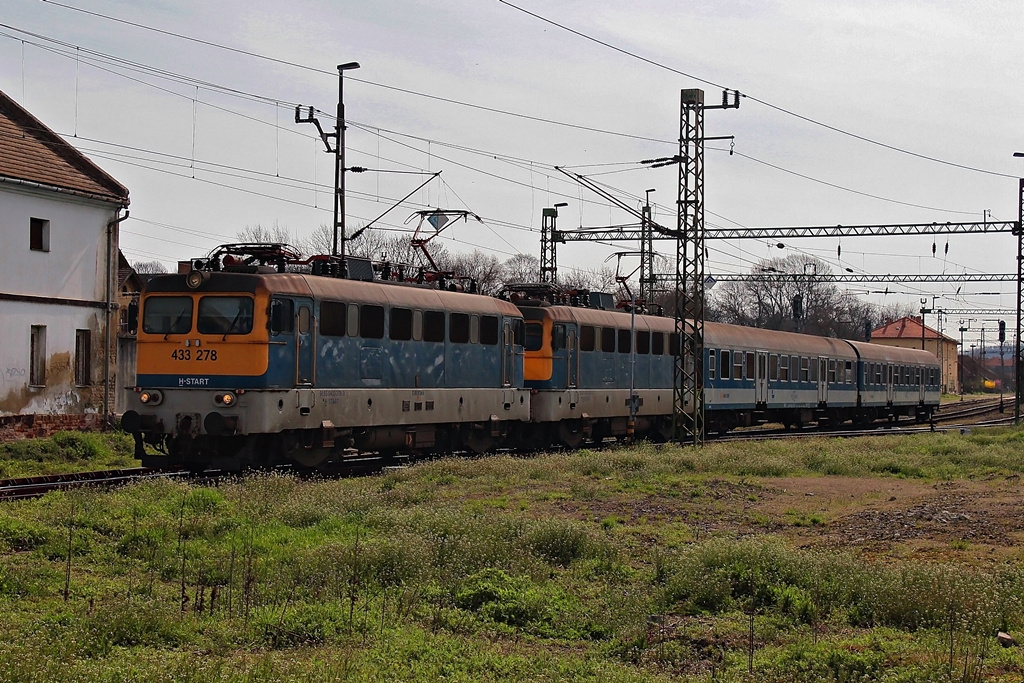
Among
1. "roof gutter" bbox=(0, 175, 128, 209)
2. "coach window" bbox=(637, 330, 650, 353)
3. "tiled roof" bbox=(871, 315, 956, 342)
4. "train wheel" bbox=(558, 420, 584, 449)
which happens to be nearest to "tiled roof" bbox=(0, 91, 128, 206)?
"roof gutter" bbox=(0, 175, 128, 209)

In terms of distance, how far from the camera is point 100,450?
26062mm

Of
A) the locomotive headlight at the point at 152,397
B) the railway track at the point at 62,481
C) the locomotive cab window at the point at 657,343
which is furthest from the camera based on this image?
the locomotive cab window at the point at 657,343

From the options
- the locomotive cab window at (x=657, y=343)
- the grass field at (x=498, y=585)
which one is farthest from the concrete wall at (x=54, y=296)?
the locomotive cab window at (x=657, y=343)

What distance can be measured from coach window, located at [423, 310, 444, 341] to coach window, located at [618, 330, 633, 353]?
8924 millimetres

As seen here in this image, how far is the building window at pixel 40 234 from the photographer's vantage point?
98.1 ft

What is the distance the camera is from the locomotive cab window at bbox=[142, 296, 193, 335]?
20.1m

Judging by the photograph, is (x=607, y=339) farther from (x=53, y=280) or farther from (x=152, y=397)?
(x=53, y=280)

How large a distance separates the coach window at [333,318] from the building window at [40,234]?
1265 cm

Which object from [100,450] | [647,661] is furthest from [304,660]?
[100,450]

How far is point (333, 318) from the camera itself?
21.1 metres

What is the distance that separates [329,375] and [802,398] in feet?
92.3

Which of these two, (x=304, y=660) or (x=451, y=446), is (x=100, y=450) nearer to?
(x=451, y=446)

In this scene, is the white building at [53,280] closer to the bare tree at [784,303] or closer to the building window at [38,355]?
the building window at [38,355]

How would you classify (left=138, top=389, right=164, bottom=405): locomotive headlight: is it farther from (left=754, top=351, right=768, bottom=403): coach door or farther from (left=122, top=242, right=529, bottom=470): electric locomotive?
(left=754, top=351, right=768, bottom=403): coach door
